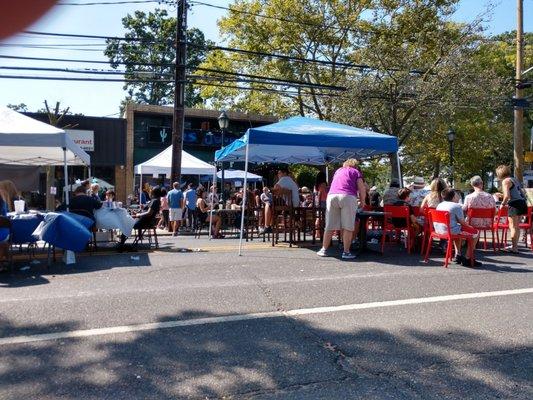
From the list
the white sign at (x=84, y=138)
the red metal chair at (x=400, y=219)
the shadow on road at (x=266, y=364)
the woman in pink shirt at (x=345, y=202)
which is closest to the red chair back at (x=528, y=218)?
the red metal chair at (x=400, y=219)

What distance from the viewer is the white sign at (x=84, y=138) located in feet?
85.3

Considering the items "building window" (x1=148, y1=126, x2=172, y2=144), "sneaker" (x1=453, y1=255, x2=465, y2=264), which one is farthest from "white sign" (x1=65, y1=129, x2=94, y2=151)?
"sneaker" (x1=453, y1=255, x2=465, y2=264)

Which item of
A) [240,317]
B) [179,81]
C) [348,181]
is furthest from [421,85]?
[240,317]

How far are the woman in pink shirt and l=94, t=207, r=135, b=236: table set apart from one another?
12.4 feet

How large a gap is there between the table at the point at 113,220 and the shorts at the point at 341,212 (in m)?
3.80

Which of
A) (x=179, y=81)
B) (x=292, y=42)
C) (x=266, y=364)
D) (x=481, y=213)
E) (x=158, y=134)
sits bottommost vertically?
(x=266, y=364)

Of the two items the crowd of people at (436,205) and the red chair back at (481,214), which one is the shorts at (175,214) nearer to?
the crowd of people at (436,205)

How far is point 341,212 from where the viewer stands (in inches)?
349

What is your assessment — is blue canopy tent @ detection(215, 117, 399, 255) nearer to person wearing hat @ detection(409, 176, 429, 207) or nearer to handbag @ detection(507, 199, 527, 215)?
person wearing hat @ detection(409, 176, 429, 207)

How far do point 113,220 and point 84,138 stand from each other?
60.0ft

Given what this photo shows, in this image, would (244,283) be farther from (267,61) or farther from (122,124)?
(122,124)

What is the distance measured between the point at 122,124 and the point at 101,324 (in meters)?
23.9

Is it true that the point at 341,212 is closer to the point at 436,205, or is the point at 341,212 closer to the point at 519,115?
the point at 436,205

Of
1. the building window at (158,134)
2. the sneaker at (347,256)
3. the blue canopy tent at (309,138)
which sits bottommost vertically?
the sneaker at (347,256)
